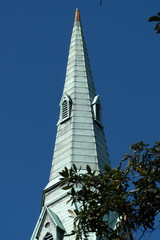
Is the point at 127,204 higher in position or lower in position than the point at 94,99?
lower

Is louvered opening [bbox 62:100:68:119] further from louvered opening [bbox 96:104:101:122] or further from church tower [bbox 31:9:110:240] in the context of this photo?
louvered opening [bbox 96:104:101:122]

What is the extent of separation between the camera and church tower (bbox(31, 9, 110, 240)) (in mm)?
19438

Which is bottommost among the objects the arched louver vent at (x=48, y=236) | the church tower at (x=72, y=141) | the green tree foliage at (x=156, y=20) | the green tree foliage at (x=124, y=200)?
the green tree foliage at (x=124, y=200)

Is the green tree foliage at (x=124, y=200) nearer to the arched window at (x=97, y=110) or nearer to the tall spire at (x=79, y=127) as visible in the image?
the tall spire at (x=79, y=127)

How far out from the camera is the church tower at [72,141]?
63.8 feet

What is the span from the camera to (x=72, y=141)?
73.9 feet

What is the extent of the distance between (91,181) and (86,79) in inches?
612

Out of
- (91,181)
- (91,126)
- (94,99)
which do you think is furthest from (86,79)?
(91,181)

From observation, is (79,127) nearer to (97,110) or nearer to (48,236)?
(97,110)

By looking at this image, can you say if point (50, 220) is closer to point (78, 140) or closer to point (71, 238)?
point (71, 238)

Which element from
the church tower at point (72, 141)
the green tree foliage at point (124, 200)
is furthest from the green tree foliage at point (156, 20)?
the church tower at point (72, 141)

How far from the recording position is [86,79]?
2647 cm

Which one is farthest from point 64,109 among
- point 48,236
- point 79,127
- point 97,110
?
point 48,236

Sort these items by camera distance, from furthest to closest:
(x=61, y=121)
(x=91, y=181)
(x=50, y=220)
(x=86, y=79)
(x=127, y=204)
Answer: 1. (x=86, y=79)
2. (x=61, y=121)
3. (x=50, y=220)
4. (x=91, y=181)
5. (x=127, y=204)
